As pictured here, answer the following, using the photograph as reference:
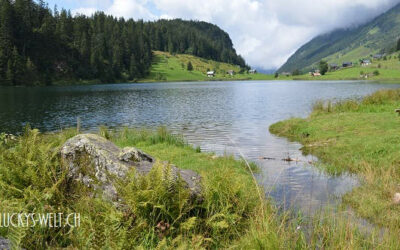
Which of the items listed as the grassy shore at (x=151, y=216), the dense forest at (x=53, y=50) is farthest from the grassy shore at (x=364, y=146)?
the dense forest at (x=53, y=50)

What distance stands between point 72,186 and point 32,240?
2.09 meters

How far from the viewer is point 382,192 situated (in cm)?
1048

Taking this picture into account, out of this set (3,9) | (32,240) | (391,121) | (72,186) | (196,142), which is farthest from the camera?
(3,9)

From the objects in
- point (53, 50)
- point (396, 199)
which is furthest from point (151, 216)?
point (53, 50)

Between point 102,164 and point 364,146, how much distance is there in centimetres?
1370

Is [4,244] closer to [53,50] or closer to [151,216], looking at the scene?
[151,216]

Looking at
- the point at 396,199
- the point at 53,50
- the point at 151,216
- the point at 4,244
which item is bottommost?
the point at 396,199

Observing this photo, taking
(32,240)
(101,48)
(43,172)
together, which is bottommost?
(32,240)

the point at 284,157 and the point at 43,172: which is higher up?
the point at 43,172

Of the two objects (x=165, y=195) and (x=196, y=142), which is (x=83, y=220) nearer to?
(x=165, y=195)

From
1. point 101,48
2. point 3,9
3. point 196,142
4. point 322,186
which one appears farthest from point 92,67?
point 322,186

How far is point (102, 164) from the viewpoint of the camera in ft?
25.2

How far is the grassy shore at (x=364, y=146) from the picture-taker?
9992 millimetres

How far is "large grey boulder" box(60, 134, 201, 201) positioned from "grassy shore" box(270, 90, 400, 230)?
5.68 meters
